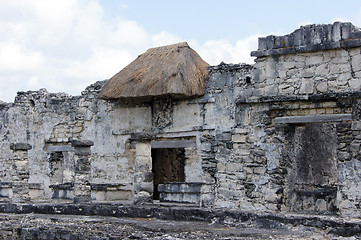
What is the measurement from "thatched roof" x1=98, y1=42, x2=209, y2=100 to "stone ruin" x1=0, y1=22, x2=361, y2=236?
393 mm

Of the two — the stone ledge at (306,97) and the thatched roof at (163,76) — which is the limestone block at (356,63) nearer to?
the stone ledge at (306,97)

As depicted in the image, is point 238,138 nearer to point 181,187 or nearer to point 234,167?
point 234,167

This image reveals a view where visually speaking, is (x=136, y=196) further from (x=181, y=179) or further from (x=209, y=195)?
(x=181, y=179)

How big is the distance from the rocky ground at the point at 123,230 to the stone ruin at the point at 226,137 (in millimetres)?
1751

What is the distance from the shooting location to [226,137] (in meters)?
12.1

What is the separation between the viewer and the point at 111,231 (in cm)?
755

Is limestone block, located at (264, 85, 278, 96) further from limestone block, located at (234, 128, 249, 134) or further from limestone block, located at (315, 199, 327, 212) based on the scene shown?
limestone block, located at (315, 199, 327, 212)

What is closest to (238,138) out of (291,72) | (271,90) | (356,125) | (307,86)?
(271,90)

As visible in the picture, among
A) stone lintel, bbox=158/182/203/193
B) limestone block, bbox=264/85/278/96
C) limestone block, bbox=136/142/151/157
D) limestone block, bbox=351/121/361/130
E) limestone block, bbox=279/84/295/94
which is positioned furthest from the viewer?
stone lintel, bbox=158/182/203/193

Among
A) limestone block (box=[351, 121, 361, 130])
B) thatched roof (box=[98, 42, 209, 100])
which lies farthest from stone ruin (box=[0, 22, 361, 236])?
thatched roof (box=[98, 42, 209, 100])

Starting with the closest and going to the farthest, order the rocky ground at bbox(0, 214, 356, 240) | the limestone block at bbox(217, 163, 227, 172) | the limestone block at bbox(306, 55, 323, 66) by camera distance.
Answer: the rocky ground at bbox(0, 214, 356, 240) < the limestone block at bbox(306, 55, 323, 66) < the limestone block at bbox(217, 163, 227, 172)

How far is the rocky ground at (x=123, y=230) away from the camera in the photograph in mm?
6961

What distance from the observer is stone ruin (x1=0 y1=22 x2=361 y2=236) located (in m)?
10.3

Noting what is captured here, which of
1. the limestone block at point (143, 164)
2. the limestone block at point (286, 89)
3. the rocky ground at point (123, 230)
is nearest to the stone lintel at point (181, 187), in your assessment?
the limestone block at point (143, 164)
